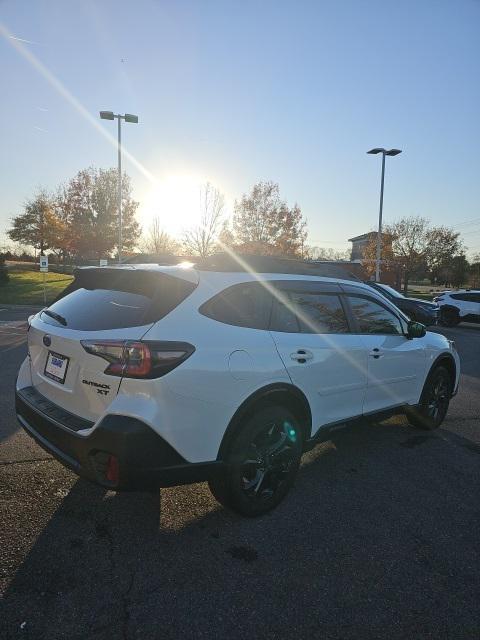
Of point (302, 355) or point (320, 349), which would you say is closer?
point (302, 355)

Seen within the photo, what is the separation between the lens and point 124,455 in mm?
2326

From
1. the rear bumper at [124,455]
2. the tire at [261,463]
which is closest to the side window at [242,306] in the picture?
the tire at [261,463]

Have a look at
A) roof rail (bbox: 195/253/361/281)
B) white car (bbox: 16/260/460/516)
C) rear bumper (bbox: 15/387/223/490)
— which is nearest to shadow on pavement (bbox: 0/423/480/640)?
white car (bbox: 16/260/460/516)

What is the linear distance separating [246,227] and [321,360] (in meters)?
28.0

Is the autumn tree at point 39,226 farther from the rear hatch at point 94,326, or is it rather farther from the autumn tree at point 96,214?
the rear hatch at point 94,326

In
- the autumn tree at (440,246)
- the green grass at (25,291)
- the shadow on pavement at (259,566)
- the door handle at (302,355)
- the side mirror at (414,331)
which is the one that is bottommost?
the shadow on pavement at (259,566)

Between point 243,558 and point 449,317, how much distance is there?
18.2 m

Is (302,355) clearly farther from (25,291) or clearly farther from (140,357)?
(25,291)

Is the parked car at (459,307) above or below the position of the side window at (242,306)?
below

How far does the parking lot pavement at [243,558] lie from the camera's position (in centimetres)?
207

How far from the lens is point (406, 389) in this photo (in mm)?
4359

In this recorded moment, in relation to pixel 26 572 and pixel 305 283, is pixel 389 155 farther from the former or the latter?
pixel 26 572

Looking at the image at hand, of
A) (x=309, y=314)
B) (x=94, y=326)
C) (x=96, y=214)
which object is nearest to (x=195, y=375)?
(x=94, y=326)

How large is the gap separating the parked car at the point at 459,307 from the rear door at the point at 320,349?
16407 mm
